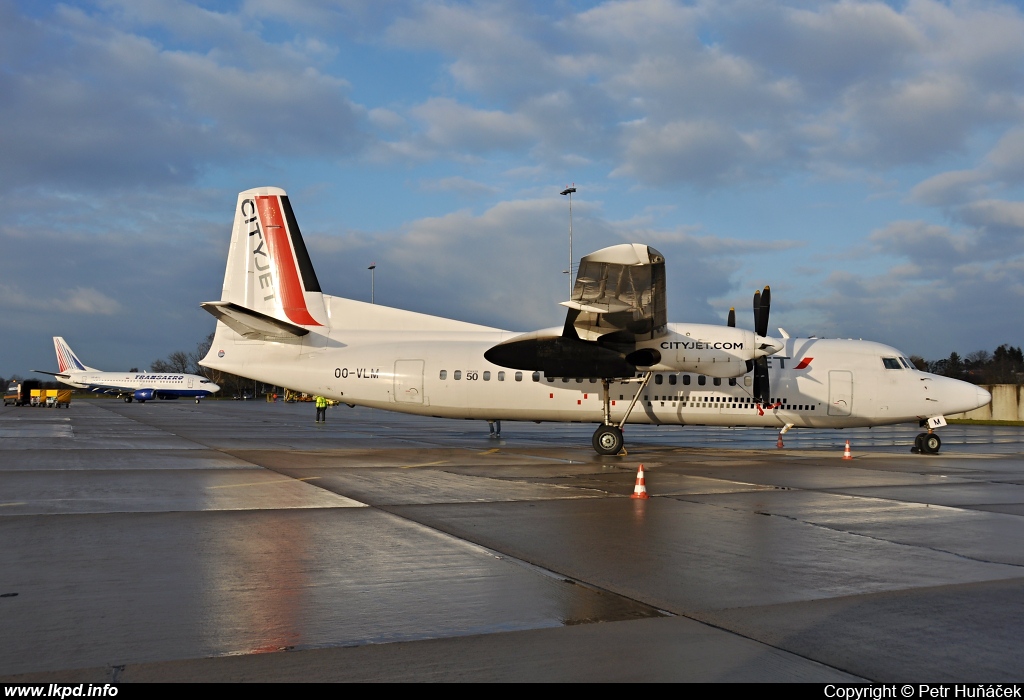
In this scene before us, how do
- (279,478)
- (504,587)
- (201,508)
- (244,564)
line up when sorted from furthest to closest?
(279,478)
(201,508)
(244,564)
(504,587)

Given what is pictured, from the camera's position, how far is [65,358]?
281 ft

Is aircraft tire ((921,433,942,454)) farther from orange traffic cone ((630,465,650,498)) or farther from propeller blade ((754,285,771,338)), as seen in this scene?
orange traffic cone ((630,465,650,498))

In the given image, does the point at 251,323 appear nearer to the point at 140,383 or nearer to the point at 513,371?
the point at 513,371

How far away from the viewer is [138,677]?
417cm

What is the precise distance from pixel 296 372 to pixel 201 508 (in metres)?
11.2

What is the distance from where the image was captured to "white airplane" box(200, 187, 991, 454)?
1994cm

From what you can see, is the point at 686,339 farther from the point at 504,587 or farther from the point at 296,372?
the point at 504,587

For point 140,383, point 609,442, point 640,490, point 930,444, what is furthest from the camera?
point 140,383

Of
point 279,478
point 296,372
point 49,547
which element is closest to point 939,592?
point 49,547
